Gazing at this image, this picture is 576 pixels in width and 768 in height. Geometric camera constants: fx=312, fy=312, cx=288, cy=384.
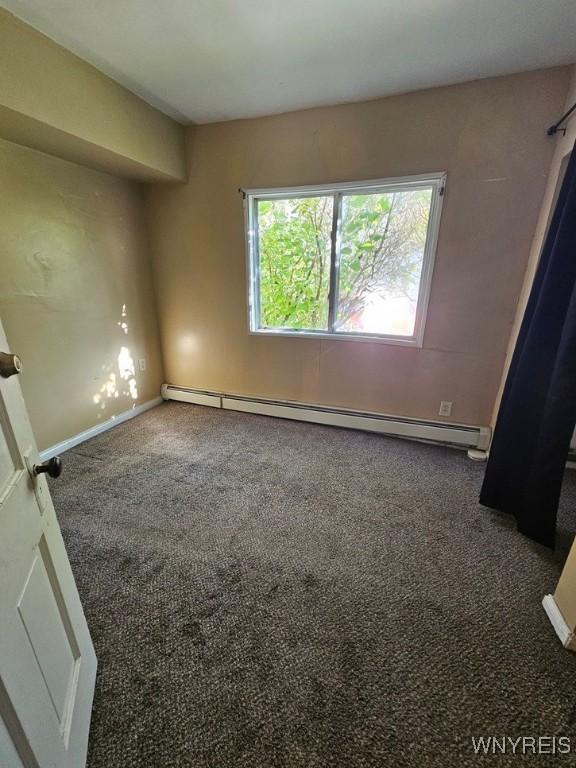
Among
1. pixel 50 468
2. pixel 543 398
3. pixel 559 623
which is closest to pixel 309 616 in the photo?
pixel 559 623

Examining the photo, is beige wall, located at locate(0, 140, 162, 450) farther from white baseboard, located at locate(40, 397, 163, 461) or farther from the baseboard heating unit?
the baseboard heating unit

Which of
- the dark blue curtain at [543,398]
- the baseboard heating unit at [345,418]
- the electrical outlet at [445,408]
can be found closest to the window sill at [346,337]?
the electrical outlet at [445,408]

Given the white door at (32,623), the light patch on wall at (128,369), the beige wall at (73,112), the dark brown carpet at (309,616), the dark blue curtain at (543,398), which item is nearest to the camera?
the white door at (32,623)

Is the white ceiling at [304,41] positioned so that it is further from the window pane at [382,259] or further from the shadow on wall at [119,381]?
the shadow on wall at [119,381]

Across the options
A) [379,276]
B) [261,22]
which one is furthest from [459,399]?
[261,22]

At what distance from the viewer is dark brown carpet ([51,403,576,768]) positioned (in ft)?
3.08

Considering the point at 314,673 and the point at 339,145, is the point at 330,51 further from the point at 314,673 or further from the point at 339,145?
the point at 314,673

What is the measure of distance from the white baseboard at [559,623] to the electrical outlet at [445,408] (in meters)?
1.42

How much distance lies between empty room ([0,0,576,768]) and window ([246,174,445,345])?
2cm

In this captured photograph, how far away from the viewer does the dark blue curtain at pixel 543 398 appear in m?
1.37

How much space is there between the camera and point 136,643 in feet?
3.84

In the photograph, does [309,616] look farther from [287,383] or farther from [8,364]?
[287,383]

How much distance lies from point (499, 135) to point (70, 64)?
2.58 metres

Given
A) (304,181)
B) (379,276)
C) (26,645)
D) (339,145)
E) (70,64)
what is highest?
(70,64)
